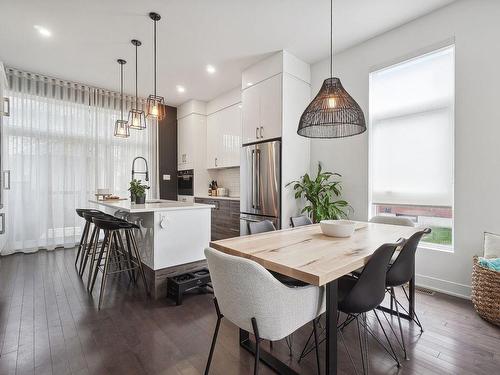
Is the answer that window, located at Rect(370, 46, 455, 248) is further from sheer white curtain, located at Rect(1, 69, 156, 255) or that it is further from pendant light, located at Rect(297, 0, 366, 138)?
sheer white curtain, located at Rect(1, 69, 156, 255)

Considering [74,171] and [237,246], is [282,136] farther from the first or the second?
[74,171]

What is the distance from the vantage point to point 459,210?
2617mm

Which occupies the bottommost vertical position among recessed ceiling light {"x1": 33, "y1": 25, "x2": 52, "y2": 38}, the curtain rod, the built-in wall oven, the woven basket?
the woven basket

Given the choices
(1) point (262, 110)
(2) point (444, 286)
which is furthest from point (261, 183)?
(2) point (444, 286)

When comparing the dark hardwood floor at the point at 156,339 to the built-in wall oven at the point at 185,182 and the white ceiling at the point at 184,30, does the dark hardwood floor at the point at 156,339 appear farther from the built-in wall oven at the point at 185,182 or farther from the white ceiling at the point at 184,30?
the built-in wall oven at the point at 185,182

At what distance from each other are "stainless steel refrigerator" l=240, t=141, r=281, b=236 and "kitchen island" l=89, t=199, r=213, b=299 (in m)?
1.08

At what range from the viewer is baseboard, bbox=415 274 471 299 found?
2578 millimetres

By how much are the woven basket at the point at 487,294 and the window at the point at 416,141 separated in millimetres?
655

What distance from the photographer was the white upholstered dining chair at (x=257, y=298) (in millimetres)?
1122

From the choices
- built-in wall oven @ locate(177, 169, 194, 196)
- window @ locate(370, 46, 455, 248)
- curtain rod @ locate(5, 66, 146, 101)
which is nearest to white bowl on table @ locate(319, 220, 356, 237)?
window @ locate(370, 46, 455, 248)

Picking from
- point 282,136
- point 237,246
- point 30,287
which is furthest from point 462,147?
point 30,287

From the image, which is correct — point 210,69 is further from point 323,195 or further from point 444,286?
point 444,286

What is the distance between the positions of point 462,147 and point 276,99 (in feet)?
7.29

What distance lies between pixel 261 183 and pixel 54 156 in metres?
3.66
